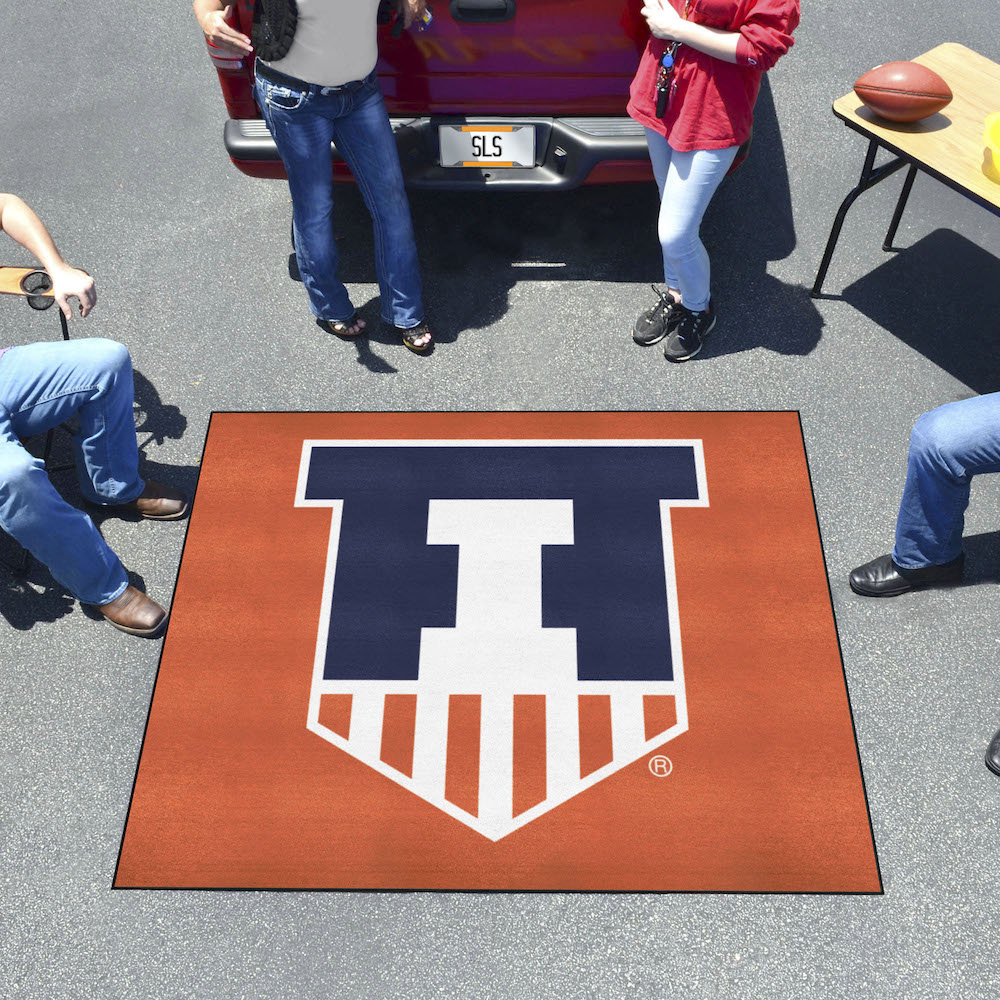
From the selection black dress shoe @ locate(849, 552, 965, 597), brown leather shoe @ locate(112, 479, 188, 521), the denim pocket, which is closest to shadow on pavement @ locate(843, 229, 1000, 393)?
black dress shoe @ locate(849, 552, 965, 597)

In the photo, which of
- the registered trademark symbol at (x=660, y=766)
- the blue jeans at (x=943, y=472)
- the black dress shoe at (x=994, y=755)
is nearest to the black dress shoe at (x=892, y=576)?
the blue jeans at (x=943, y=472)

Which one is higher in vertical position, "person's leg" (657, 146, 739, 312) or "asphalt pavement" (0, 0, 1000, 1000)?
"person's leg" (657, 146, 739, 312)

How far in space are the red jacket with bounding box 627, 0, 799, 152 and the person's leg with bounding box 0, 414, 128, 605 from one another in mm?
2140

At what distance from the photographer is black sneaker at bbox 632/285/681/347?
3.91 meters

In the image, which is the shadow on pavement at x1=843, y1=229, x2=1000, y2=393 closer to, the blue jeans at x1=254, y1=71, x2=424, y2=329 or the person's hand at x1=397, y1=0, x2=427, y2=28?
the blue jeans at x1=254, y1=71, x2=424, y2=329

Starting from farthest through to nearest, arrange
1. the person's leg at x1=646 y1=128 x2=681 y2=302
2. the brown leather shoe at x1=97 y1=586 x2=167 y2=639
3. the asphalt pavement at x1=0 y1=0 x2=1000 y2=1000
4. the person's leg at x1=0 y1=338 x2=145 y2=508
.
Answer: the person's leg at x1=646 y1=128 x2=681 y2=302 < the brown leather shoe at x1=97 y1=586 x2=167 y2=639 < the person's leg at x1=0 y1=338 x2=145 y2=508 < the asphalt pavement at x1=0 y1=0 x2=1000 y2=1000

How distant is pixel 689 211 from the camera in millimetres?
3441

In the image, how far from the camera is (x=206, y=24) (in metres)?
3.22

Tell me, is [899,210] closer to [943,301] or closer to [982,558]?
[943,301]

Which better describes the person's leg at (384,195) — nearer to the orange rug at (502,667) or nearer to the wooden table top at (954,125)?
the orange rug at (502,667)

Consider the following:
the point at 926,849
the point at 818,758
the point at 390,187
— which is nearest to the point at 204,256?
the point at 390,187

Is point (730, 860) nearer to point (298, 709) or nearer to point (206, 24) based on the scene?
point (298, 709)

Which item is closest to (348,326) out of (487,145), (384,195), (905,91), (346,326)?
(346,326)

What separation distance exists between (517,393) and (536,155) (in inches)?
32.9
